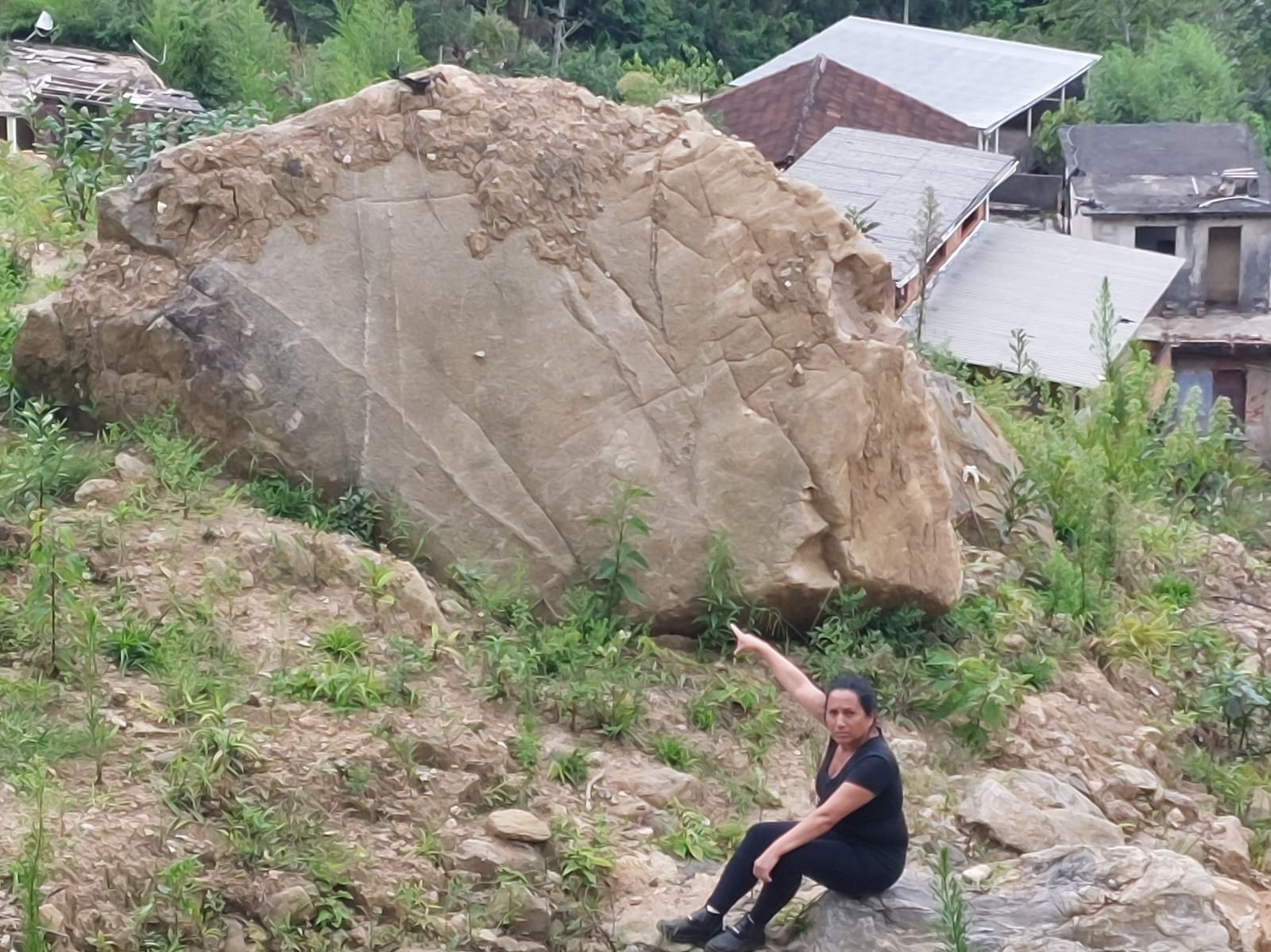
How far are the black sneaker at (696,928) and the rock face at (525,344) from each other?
1888 mm

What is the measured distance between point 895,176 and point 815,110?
6.11 meters

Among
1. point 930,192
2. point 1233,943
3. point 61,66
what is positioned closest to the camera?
point 1233,943

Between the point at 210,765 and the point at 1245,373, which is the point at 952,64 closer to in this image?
the point at 1245,373

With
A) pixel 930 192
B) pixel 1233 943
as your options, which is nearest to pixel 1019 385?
pixel 930 192

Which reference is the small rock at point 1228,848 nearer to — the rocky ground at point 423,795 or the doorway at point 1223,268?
the rocky ground at point 423,795

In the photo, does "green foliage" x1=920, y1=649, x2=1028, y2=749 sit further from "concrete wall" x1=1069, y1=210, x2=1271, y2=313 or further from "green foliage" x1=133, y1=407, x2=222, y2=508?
"concrete wall" x1=1069, y1=210, x2=1271, y2=313

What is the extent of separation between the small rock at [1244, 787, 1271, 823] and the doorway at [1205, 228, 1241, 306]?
594 inches

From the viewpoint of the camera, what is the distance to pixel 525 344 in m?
6.57

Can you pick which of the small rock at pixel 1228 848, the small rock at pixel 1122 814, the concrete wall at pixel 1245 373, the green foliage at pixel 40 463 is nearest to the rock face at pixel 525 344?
the green foliage at pixel 40 463

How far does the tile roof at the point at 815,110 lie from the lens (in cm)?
2314

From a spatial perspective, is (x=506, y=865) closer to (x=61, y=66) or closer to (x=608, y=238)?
(x=608, y=238)

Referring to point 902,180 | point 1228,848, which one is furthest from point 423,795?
point 902,180

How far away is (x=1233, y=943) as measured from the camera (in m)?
4.89

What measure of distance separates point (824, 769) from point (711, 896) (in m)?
0.48
